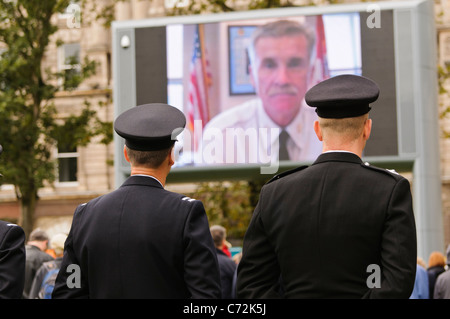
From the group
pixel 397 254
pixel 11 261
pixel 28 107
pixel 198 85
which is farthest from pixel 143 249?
pixel 28 107

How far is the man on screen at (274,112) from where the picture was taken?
16.8 meters

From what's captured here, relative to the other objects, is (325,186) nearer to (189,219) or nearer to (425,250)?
(189,219)

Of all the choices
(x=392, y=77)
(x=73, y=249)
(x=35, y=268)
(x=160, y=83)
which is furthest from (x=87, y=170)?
(x=73, y=249)

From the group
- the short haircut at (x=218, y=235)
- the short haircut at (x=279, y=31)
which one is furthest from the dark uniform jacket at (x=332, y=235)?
the short haircut at (x=279, y=31)

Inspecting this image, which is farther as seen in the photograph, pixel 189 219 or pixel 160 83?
pixel 160 83

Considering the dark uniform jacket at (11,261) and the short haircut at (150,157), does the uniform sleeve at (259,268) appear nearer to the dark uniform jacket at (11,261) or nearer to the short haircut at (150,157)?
the short haircut at (150,157)

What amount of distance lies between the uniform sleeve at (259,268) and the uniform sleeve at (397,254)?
432 mm

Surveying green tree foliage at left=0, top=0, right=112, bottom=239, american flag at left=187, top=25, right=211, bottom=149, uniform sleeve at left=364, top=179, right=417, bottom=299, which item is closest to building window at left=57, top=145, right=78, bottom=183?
green tree foliage at left=0, top=0, right=112, bottom=239

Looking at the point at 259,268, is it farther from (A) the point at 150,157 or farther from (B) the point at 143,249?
(A) the point at 150,157

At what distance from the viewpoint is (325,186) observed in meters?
3.69

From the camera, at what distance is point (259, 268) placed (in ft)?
12.3

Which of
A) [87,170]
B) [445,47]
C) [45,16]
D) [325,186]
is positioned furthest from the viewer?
[87,170]

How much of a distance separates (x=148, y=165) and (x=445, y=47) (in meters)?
30.1

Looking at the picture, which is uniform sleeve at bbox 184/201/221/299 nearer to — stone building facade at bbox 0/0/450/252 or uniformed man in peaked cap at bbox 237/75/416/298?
uniformed man in peaked cap at bbox 237/75/416/298
